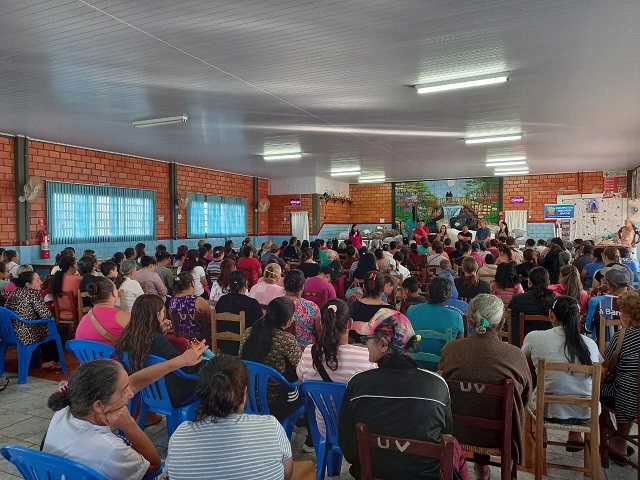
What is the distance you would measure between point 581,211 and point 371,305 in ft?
37.3

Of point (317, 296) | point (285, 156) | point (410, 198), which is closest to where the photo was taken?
point (317, 296)

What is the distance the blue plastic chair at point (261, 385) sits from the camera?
108 inches

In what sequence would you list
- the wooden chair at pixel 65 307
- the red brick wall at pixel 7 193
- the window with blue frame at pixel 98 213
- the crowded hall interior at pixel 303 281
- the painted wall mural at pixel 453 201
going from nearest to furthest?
1. the crowded hall interior at pixel 303 281
2. the wooden chair at pixel 65 307
3. the red brick wall at pixel 7 193
4. the window with blue frame at pixel 98 213
5. the painted wall mural at pixel 453 201

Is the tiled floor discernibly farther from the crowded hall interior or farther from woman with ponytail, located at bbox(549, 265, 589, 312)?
woman with ponytail, located at bbox(549, 265, 589, 312)

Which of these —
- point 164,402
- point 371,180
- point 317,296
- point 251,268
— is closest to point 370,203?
point 371,180

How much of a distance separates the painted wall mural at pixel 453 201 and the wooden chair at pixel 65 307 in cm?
1233

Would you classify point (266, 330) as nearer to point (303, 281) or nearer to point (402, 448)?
point (303, 281)

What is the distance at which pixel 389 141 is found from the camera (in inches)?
355

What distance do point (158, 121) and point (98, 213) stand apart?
3938 mm

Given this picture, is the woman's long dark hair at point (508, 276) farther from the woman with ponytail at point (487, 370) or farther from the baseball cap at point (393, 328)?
the baseball cap at point (393, 328)

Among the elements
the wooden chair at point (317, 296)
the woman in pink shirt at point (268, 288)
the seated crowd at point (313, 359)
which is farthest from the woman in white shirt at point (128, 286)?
the wooden chair at point (317, 296)

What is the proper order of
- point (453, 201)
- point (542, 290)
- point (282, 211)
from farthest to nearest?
point (282, 211)
point (453, 201)
point (542, 290)

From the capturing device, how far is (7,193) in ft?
26.7

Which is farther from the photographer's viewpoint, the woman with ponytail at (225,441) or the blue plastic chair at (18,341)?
the blue plastic chair at (18,341)
